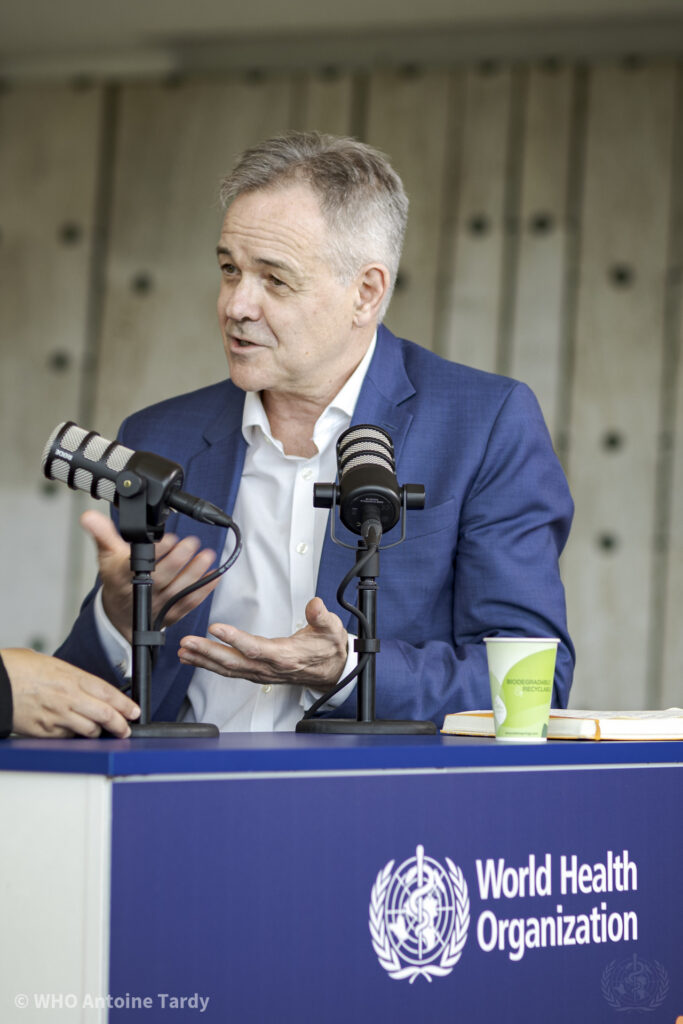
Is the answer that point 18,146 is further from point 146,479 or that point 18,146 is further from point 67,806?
point 67,806

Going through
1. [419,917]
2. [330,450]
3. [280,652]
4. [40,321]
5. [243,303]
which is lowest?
[419,917]

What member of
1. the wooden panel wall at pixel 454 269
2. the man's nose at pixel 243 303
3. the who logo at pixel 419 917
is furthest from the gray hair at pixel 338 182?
the wooden panel wall at pixel 454 269

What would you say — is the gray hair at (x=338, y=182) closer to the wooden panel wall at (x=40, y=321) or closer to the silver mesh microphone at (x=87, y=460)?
the silver mesh microphone at (x=87, y=460)

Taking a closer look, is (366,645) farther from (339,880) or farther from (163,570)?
(339,880)

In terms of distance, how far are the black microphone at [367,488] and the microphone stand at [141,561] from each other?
0.20 meters

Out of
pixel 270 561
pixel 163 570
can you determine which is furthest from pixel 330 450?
pixel 163 570

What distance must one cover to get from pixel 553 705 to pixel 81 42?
2522mm

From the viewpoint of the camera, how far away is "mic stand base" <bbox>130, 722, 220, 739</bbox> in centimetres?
115

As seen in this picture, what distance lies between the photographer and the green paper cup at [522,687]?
1197mm

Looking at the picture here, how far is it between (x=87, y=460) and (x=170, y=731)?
31 cm

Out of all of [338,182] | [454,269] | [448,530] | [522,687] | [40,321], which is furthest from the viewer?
[40,321]

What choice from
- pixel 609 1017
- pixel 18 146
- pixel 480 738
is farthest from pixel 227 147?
pixel 609 1017

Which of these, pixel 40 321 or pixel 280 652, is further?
pixel 40 321

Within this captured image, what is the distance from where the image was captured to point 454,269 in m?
3.23
